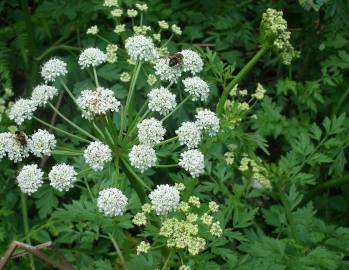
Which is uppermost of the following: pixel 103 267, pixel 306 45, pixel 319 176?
pixel 306 45

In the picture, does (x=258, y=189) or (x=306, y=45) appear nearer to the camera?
(x=258, y=189)

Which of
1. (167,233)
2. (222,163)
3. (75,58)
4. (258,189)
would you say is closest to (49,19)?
(75,58)

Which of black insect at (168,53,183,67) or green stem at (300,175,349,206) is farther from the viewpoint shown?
green stem at (300,175,349,206)

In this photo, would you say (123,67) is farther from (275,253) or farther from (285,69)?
(285,69)


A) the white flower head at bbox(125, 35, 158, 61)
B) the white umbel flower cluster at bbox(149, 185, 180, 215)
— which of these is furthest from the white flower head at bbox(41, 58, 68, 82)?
the white umbel flower cluster at bbox(149, 185, 180, 215)

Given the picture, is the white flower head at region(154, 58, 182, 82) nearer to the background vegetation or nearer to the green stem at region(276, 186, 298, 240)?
the background vegetation

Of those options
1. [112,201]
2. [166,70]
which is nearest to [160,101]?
[166,70]

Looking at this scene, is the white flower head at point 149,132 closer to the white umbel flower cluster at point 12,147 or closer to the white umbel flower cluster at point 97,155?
the white umbel flower cluster at point 97,155

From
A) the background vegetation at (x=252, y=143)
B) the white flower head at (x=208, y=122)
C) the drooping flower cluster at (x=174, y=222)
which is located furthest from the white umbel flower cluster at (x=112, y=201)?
the white flower head at (x=208, y=122)
